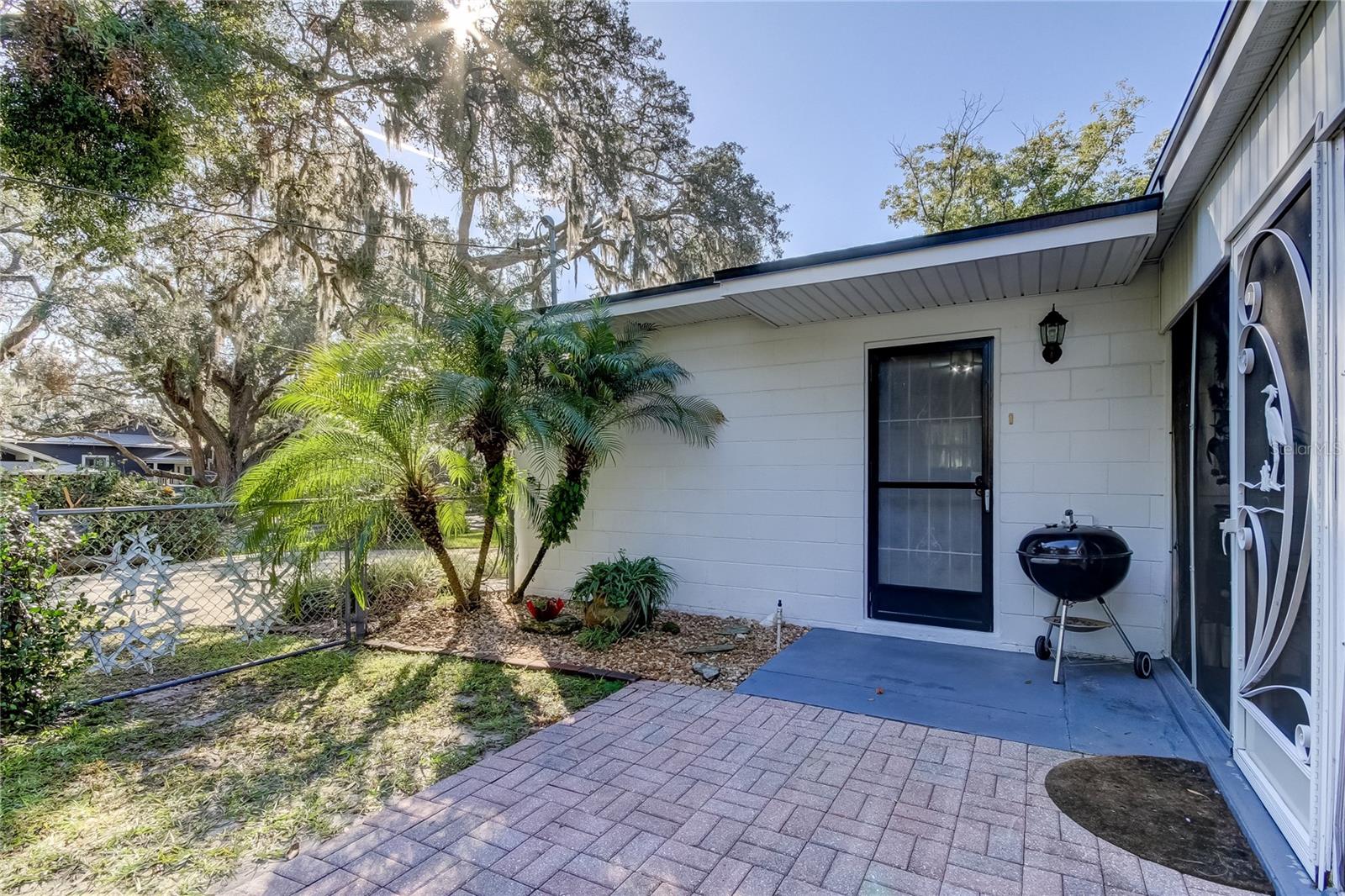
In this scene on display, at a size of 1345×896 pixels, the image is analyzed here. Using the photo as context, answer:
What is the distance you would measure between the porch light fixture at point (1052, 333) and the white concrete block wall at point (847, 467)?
0.07 m

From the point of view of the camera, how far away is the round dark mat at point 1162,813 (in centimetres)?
199

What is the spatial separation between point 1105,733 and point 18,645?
557cm

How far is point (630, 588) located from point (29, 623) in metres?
3.57

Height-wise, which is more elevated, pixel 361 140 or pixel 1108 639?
pixel 361 140

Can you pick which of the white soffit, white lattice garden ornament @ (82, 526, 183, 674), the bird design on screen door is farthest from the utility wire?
the bird design on screen door

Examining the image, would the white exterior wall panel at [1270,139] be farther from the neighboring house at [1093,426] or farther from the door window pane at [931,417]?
the door window pane at [931,417]

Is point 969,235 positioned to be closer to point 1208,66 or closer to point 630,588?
point 1208,66

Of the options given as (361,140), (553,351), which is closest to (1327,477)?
(553,351)

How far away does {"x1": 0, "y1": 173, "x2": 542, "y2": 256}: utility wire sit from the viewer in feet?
18.6

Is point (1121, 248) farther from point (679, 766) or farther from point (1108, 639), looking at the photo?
point (679, 766)

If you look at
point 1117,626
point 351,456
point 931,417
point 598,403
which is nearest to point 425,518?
point 351,456

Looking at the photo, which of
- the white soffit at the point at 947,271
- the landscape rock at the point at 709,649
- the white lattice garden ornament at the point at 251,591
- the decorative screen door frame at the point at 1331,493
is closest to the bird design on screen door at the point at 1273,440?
the decorative screen door frame at the point at 1331,493

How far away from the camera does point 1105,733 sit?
9.82ft

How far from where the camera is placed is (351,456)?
4.73 m
